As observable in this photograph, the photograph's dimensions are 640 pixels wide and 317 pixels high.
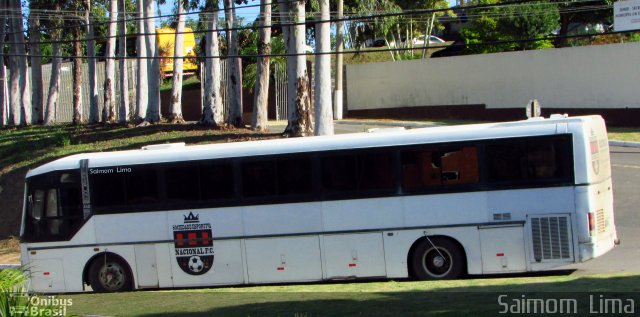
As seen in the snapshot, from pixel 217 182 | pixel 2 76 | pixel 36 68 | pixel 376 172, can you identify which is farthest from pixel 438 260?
pixel 2 76

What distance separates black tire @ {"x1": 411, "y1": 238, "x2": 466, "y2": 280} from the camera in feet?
47.1

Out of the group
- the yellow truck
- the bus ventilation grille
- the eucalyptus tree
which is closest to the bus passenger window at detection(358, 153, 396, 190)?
the bus ventilation grille

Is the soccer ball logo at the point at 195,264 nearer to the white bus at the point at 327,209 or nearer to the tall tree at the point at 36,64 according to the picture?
the white bus at the point at 327,209

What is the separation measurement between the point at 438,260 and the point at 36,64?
142ft

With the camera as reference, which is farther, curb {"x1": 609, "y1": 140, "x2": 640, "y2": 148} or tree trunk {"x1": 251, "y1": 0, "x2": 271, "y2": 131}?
tree trunk {"x1": 251, "y1": 0, "x2": 271, "y2": 131}

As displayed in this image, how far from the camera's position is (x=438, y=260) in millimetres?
14492

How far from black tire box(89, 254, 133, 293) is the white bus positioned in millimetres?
28

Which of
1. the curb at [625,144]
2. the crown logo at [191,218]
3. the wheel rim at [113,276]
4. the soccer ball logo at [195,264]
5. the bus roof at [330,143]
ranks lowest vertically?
the wheel rim at [113,276]

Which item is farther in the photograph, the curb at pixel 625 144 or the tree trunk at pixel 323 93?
the curb at pixel 625 144

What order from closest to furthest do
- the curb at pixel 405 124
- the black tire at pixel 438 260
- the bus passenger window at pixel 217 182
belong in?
1. the black tire at pixel 438 260
2. the bus passenger window at pixel 217 182
3. the curb at pixel 405 124

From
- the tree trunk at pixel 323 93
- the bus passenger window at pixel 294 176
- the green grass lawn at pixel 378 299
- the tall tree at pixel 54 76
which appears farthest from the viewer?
the tall tree at pixel 54 76

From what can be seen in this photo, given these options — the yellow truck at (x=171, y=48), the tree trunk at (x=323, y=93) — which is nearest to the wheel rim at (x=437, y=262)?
the tree trunk at (x=323, y=93)

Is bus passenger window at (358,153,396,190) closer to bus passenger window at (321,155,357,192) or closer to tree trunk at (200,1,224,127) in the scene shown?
bus passenger window at (321,155,357,192)

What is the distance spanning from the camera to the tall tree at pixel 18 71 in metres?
52.4
